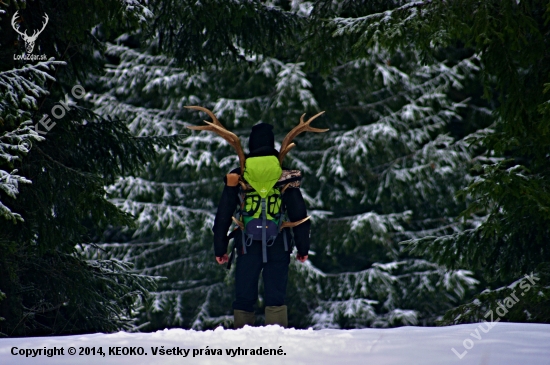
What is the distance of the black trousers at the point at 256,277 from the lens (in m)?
6.37

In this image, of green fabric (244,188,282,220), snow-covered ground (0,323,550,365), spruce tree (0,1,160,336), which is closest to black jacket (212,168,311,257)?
green fabric (244,188,282,220)

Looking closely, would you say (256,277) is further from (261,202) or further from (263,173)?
(263,173)

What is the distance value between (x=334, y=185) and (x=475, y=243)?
8935 mm

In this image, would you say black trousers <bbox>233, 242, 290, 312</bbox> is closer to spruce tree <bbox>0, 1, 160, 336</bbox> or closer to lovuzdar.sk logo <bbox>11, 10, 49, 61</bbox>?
spruce tree <bbox>0, 1, 160, 336</bbox>

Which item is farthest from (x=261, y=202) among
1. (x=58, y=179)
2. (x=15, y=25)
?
(x=15, y=25)

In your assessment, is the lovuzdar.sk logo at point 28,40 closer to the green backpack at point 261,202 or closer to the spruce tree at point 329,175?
the green backpack at point 261,202

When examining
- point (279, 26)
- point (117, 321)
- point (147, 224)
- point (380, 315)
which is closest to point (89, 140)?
point (117, 321)

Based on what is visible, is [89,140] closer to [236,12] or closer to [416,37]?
[236,12]

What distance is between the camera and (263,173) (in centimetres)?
629

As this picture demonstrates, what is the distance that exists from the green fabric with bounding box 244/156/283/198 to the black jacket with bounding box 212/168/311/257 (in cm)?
23

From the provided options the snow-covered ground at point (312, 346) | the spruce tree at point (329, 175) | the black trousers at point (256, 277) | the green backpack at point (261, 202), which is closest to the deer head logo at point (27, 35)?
the green backpack at point (261, 202)

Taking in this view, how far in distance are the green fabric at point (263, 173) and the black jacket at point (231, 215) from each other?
23 cm

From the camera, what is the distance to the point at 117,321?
788 centimetres

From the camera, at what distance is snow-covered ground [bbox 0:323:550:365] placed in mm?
4285
